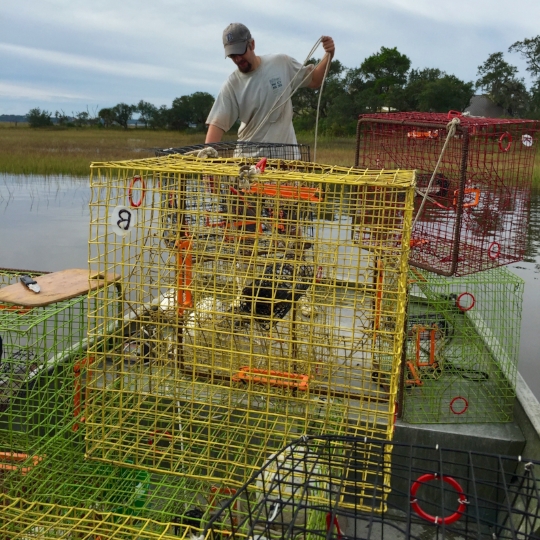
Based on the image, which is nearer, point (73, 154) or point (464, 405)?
point (464, 405)

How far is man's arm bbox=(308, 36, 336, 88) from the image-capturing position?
389 cm

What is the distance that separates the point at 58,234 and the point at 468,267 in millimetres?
9539

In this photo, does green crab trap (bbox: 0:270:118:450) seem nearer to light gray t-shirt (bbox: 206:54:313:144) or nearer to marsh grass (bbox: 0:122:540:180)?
light gray t-shirt (bbox: 206:54:313:144)

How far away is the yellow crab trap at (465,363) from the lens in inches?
154

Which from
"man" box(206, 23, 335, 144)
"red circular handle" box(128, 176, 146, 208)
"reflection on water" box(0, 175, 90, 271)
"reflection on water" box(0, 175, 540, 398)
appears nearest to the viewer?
"red circular handle" box(128, 176, 146, 208)

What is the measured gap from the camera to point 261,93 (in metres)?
4.29

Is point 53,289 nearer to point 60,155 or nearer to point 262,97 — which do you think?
point 262,97

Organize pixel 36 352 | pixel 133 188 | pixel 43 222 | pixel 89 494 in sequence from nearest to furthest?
1. pixel 133 188
2. pixel 89 494
3. pixel 36 352
4. pixel 43 222

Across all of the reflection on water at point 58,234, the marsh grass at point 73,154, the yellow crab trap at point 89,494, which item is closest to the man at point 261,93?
the yellow crab trap at point 89,494

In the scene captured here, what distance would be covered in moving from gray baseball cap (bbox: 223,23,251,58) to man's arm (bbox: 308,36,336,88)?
499 mm

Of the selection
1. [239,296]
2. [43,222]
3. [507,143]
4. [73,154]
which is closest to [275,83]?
[507,143]

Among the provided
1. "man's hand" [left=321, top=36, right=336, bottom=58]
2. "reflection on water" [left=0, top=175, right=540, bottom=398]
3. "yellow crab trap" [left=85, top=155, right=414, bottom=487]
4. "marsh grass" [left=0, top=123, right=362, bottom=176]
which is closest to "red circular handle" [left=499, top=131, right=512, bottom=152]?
"man's hand" [left=321, top=36, right=336, bottom=58]

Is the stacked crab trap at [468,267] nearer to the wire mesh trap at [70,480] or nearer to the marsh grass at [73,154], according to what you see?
the wire mesh trap at [70,480]

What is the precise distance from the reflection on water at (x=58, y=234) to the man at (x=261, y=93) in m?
3.25
